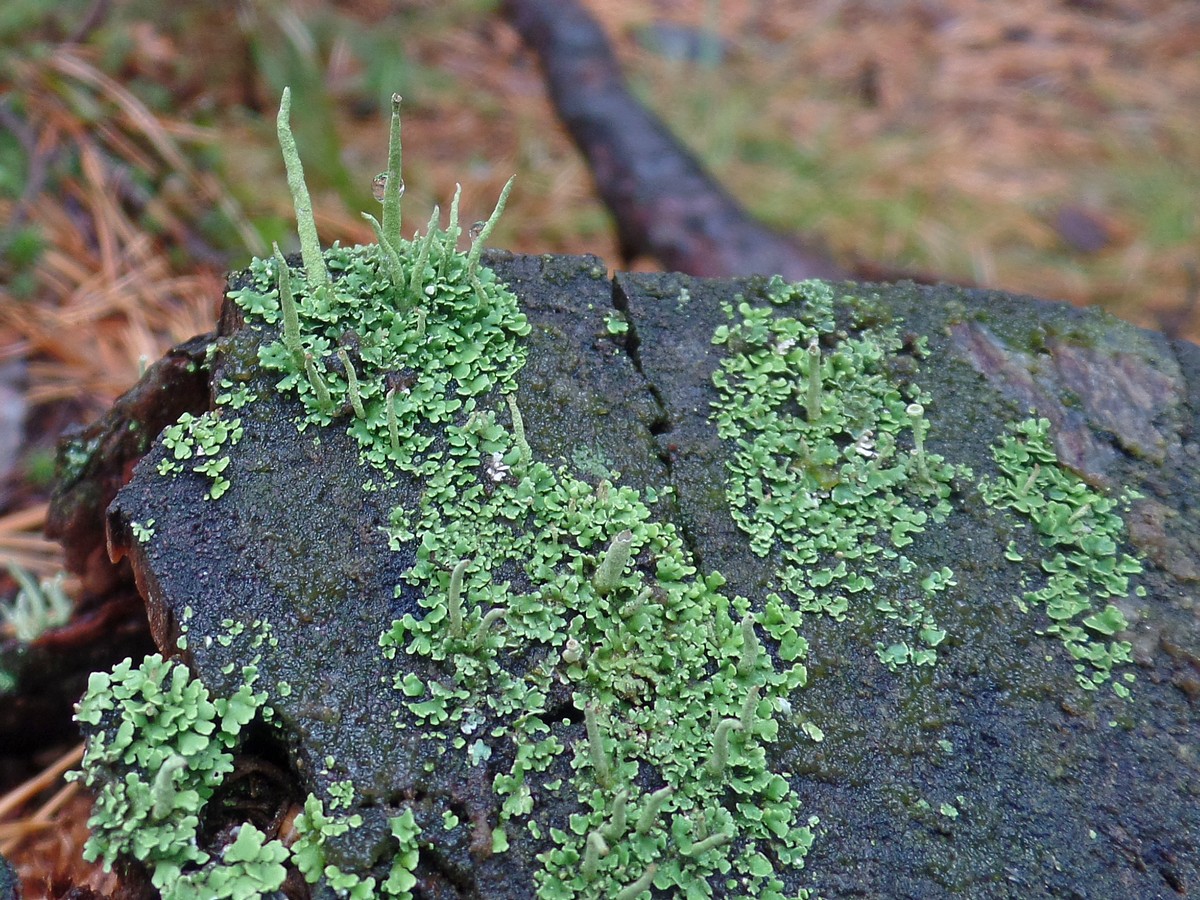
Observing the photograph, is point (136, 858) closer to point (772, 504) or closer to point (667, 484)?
point (667, 484)

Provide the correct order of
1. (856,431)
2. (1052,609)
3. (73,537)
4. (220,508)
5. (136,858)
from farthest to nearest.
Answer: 1. (73,537)
2. (856,431)
3. (1052,609)
4. (220,508)
5. (136,858)

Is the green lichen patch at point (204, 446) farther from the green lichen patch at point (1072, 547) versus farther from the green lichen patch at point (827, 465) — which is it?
the green lichen patch at point (1072, 547)

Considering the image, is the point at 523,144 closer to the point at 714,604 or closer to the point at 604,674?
the point at 714,604

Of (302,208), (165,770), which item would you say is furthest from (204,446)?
(165,770)

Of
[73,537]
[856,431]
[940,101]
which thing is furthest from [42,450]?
[940,101]

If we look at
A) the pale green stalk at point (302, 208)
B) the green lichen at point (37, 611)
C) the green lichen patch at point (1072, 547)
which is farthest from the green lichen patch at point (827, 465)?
the green lichen at point (37, 611)
